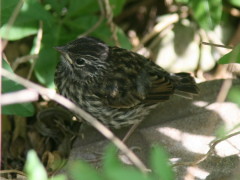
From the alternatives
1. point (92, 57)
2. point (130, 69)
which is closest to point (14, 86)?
point (92, 57)

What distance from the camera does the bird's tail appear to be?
5.01 meters

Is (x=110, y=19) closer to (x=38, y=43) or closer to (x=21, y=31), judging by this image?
(x=38, y=43)

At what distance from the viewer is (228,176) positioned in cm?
407

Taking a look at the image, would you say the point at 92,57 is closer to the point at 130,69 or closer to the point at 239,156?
the point at 130,69

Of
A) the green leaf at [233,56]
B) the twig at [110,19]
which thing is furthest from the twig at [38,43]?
the green leaf at [233,56]

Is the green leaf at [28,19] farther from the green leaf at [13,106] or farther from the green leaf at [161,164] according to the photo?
the green leaf at [161,164]

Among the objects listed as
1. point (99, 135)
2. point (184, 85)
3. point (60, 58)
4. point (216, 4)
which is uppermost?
point (216, 4)

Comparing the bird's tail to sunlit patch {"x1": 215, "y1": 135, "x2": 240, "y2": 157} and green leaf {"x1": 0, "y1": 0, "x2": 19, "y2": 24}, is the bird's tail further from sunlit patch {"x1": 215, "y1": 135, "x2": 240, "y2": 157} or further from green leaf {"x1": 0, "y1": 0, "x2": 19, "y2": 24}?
green leaf {"x1": 0, "y1": 0, "x2": 19, "y2": 24}

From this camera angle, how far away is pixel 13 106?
13.5 ft

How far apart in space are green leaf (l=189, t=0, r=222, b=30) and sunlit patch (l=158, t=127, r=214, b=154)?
3.11 ft

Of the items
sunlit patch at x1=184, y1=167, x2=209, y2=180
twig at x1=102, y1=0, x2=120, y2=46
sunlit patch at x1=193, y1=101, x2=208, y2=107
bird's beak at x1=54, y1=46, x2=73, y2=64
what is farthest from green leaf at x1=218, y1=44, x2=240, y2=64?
twig at x1=102, y1=0, x2=120, y2=46

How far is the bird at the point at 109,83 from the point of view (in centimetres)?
469

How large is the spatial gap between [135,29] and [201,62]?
0.95m

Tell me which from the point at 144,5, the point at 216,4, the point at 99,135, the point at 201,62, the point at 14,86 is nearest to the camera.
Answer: the point at 14,86
